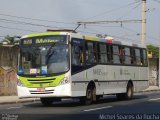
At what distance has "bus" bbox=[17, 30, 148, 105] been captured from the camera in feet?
74.2

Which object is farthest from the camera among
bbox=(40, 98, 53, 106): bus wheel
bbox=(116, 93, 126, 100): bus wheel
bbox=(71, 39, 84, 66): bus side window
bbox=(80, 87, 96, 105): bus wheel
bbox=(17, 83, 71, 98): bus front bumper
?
bbox=(116, 93, 126, 100): bus wheel

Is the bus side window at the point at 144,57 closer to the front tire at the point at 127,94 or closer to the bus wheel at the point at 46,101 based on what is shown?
the front tire at the point at 127,94

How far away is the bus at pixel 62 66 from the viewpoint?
2261 cm

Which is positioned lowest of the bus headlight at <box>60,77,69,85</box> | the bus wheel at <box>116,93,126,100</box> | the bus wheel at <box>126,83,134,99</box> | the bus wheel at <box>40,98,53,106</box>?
the bus wheel at <box>40,98,53,106</box>

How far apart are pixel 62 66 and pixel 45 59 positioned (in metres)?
0.79

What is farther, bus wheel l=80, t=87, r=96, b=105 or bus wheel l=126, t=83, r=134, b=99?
bus wheel l=126, t=83, r=134, b=99

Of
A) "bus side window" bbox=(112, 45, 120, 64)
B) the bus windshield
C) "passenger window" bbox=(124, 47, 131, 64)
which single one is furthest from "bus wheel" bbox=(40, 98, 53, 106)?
"passenger window" bbox=(124, 47, 131, 64)

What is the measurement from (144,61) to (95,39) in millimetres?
6965

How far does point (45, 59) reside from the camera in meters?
22.8

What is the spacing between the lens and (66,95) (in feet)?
73.7

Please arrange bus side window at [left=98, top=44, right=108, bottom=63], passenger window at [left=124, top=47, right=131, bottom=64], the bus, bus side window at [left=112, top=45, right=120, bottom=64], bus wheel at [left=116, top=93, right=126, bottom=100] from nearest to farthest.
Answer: the bus < bus side window at [left=98, top=44, right=108, bottom=63] < bus side window at [left=112, top=45, right=120, bottom=64] < passenger window at [left=124, top=47, right=131, bottom=64] < bus wheel at [left=116, top=93, right=126, bottom=100]

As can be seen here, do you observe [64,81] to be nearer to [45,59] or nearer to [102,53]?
[45,59]

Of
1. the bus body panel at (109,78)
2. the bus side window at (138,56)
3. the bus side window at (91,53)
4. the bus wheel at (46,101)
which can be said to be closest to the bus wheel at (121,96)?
the bus body panel at (109,78)

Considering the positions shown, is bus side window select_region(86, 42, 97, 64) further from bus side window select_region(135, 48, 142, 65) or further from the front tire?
bus side window select_region(135, 48, 142, 65)
